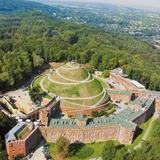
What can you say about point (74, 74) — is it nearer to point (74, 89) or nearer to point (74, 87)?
point (74, 87)

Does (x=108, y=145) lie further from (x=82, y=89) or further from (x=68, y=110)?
(x=82, y=89)

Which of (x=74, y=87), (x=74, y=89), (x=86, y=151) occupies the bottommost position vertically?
(x=86, y=151)

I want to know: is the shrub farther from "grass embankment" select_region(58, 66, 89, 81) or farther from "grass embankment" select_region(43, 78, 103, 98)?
"grass embankment" select_region(58, 66, 89, 81)

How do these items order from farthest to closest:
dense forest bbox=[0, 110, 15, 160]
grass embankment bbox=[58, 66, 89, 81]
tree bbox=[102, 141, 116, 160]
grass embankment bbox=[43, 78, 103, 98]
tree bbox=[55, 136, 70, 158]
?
grass embankment bbox=[58, 66, 89, 81] → grass embankment bbox=[43, 78, 103, 98] → tree bbox=[55, 136, 70, 158] → dense forest bbox=[0, 110, 15, 160] → tree bbox=[102, 141, 116, 160]

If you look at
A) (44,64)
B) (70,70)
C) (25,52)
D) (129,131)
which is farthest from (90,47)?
(129,131)

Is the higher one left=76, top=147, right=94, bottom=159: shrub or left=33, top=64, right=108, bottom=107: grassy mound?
left=33, top=64, right=108, bottom=107: grassy mound

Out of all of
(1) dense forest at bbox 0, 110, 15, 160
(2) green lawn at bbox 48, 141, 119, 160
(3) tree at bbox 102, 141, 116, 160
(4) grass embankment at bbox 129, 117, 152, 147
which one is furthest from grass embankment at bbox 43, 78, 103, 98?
(3) tree at bbox 102, 141, 116, 160

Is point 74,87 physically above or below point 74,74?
below

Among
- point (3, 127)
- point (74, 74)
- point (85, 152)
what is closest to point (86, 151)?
point (85, 152)

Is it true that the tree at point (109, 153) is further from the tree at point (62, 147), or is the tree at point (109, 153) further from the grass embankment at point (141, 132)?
the grass embankment at point (141, 132)

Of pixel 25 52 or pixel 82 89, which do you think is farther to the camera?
pixel 25 52

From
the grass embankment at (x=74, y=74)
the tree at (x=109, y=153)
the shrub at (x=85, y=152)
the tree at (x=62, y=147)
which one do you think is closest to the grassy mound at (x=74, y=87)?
the grass embankment at (x=74, y=74)
